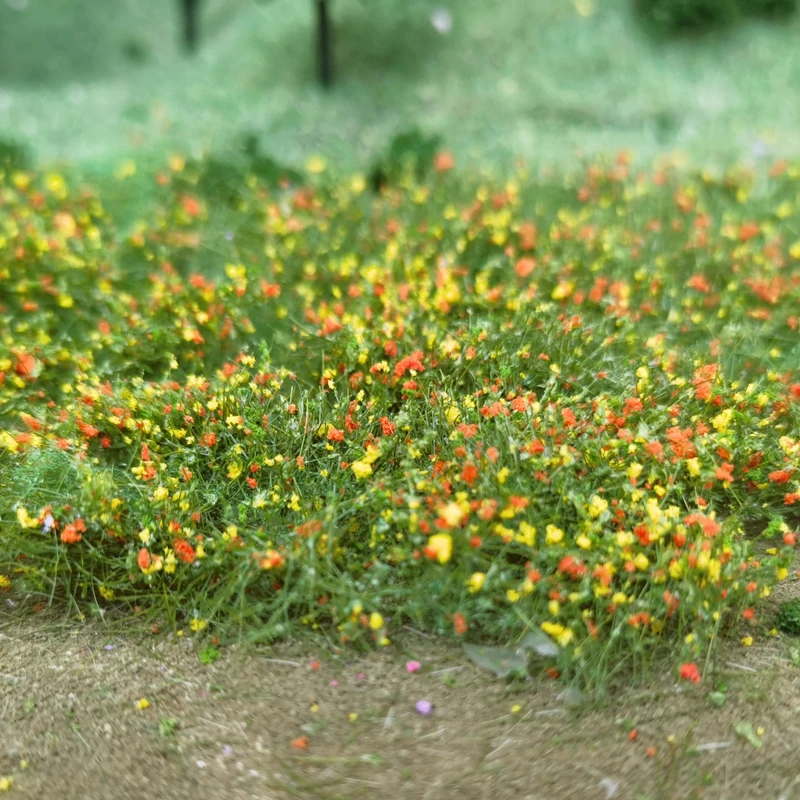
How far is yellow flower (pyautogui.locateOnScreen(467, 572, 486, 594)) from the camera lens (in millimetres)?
2494

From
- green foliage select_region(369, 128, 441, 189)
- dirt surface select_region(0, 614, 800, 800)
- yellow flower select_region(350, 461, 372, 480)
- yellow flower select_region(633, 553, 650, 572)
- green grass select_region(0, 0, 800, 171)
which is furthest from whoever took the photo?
green grass select_region(0, 0, 800, 171)

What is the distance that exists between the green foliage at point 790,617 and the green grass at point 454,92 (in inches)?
165

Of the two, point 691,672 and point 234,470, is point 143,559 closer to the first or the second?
point 234,470

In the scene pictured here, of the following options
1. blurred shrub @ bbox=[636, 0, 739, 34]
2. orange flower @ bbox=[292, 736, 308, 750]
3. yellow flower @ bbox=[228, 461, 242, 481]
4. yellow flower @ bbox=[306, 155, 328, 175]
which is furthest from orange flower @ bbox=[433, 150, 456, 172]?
orange flower @ bbox=[292, 736, 308, 750]

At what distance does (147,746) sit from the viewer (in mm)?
2490

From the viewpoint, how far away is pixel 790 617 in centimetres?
270

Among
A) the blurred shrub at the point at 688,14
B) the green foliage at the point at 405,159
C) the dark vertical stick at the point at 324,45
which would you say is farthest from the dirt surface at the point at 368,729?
the blurred shrub at the point at 688,14

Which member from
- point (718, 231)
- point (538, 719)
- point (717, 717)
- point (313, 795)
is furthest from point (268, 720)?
point (718, 231)

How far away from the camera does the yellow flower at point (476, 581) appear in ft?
8.18

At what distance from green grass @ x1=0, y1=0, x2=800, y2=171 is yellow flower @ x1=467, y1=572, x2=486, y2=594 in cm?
436

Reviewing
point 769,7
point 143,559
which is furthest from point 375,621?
point 769,7

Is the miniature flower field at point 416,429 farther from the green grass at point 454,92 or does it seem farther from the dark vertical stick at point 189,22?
the dark vertical stick at point 189,22

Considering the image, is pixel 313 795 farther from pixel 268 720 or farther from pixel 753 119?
pixel 753 119

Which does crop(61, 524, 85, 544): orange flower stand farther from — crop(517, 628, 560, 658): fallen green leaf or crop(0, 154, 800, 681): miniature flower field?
crop(517, 628, 560, 658): fallen green leaf
